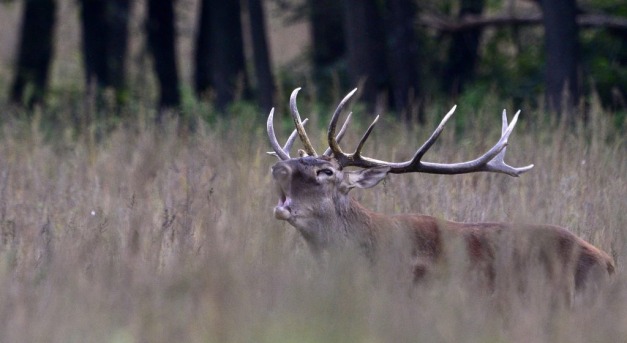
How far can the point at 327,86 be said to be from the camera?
70.0ft

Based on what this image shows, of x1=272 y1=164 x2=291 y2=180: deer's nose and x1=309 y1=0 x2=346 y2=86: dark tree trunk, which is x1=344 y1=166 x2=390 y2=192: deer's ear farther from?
x1=309 y1=0 x2=346 y2=86: dark tree trunk

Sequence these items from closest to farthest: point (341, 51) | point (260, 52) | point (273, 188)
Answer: point (273, 188), point (260, 52), point (341, 51)

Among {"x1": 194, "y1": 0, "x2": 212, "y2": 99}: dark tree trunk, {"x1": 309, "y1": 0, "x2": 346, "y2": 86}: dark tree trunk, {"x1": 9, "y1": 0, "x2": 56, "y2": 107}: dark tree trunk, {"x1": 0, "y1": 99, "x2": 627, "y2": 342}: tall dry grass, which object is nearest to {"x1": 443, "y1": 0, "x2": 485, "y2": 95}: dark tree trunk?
{"x1": 309, "y1": 0, "x2": 346, "y2": 86}: dark tree trunk

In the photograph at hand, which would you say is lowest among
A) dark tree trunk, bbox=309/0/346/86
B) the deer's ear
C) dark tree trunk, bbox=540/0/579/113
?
the deer's ear

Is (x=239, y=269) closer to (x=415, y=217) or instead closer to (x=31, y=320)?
(x=31, y=320)

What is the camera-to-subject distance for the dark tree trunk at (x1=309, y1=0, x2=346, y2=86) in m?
21.7

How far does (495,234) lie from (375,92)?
10.5 m

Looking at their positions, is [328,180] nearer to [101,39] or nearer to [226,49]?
[226,49]

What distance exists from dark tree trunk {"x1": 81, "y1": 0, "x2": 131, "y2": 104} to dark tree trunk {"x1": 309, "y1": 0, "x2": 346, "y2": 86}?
3547mm

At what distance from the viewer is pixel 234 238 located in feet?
20.2

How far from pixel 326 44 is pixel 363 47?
5228mm

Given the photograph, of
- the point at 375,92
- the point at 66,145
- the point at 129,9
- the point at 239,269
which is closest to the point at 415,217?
the point at 239,269

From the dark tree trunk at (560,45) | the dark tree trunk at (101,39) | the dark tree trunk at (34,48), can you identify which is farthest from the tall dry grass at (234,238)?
the dark tree trunk at (34,48)

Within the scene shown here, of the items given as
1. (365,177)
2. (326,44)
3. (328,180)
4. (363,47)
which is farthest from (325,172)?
(326,44)
